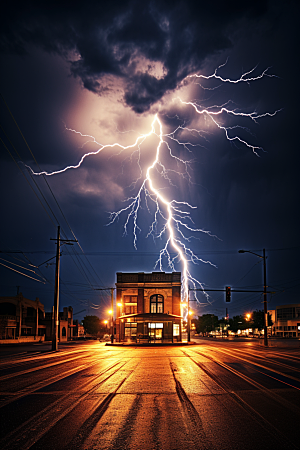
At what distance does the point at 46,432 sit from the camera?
602 centimetres

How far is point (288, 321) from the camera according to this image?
318 feet

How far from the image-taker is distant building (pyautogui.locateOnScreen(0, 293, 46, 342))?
171ft

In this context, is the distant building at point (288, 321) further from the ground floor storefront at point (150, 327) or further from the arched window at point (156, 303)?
the ground floor storefront at point (150, 327)

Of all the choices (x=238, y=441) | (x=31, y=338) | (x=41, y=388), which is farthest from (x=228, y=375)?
(x=31, y=338)

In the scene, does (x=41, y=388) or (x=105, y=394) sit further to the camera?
(x=41, y=388)

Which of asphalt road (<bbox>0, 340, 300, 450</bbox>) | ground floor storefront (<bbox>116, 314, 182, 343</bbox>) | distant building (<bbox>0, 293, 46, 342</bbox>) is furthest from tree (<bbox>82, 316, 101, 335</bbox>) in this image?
asphalt road (<bbox>0, 340, 300, 450</bbox>)

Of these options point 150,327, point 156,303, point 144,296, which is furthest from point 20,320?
point 156,303

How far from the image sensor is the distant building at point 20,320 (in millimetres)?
52131

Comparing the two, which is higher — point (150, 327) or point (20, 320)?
point (20, 320)

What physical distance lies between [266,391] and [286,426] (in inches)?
146

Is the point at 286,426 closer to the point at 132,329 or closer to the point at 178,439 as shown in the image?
the point at 178,439

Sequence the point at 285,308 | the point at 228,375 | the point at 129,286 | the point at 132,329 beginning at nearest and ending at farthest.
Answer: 1. the point at 228,375
2. the point at 132,329
3. the point at 129,286
4. the point at 285,308

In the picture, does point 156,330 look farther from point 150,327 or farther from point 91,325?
point 91,325

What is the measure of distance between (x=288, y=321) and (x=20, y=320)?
71664 mm
